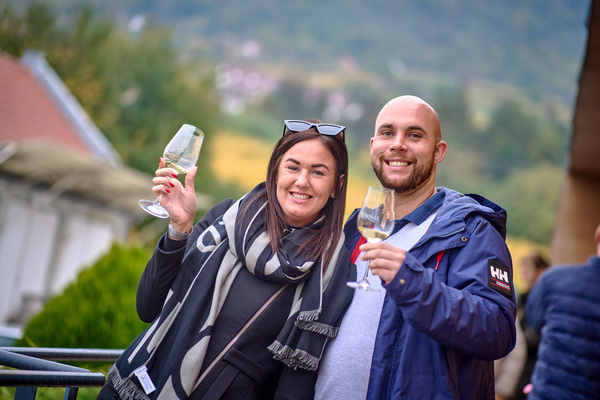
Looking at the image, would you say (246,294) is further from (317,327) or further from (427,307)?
(427,307)

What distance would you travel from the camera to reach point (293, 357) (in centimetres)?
240

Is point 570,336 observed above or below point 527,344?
above

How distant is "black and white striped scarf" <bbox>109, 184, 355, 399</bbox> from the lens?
241cm

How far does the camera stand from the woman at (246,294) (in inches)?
95.5

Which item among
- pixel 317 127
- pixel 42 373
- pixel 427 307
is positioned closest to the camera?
pixel 42 373

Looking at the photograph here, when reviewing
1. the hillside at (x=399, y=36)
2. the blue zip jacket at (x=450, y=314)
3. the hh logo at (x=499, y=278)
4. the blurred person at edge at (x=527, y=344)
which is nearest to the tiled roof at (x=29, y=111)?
the blurred person at edge at (x=527, y=344)

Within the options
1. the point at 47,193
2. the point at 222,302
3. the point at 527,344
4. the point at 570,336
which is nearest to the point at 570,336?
the point at 570,336

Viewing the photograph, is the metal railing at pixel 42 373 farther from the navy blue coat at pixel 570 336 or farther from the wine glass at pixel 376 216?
the navy blue coat at pixel 570 336

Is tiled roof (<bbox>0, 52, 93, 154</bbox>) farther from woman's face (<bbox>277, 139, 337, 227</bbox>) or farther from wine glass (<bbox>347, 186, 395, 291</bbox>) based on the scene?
wine glass (<bbox>347, 186, 395, 291</bbox>)

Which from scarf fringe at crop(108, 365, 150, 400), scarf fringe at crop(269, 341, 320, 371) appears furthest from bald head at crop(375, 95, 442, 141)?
scarf fringe at crop(108, 365, 150, 400)

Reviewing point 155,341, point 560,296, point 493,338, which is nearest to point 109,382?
A: point 155,341

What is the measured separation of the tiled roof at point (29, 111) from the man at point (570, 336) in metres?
15.6

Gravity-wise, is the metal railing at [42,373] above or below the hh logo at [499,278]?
below

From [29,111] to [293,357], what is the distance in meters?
19.3
